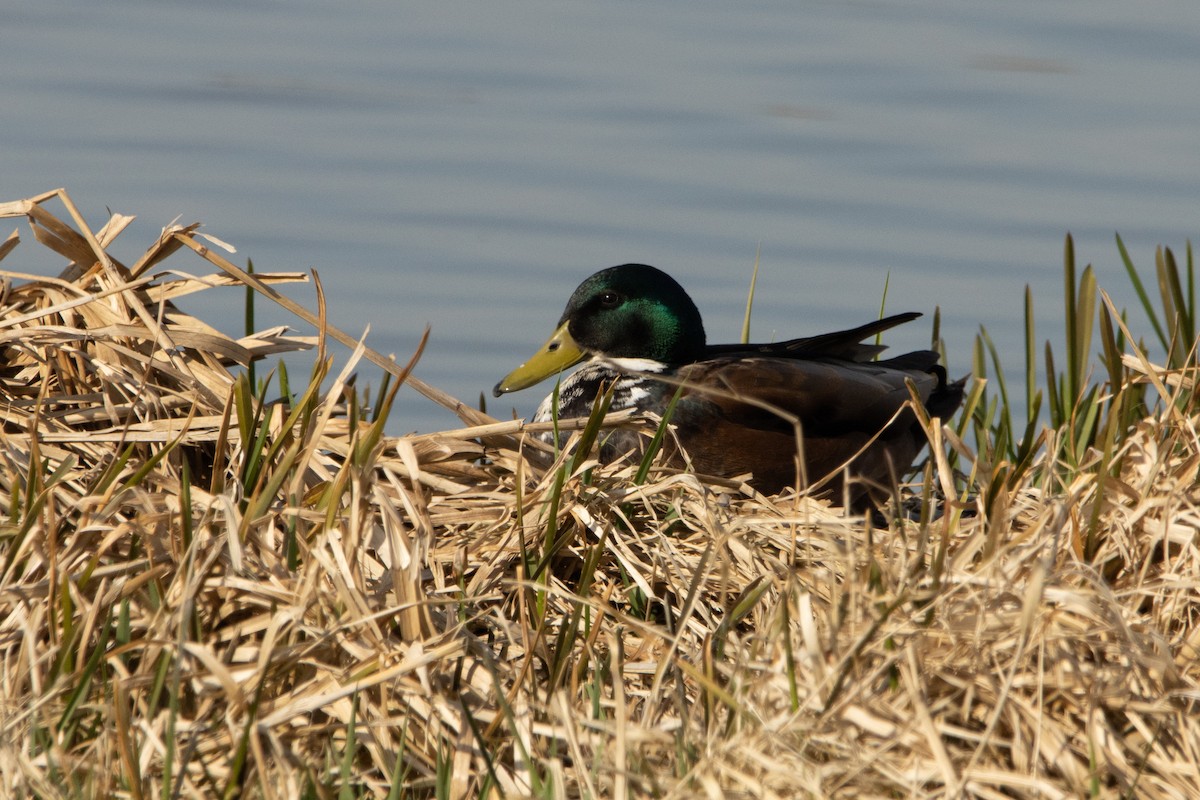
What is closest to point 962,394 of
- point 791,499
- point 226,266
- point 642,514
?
point 791,499

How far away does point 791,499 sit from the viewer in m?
3.38

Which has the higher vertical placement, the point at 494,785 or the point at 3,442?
the point at 3,442

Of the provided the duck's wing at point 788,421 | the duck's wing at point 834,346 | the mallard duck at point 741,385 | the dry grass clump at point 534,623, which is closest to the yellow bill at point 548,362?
the mallard duck at point 741,385

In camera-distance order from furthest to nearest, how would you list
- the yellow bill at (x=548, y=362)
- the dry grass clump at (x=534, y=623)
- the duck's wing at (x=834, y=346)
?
the yellow bill at (x=548, y=362) → the duck's wing at (x=834, y=346) → the dry grass clump at (x=534, y=623)

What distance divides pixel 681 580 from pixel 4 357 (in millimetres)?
1657

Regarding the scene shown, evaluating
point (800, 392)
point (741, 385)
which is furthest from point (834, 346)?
point (741, 385)

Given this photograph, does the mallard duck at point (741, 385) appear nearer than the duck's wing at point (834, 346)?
Yes

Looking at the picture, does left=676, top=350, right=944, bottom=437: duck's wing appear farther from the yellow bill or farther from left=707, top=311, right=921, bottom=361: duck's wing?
the yellow bill

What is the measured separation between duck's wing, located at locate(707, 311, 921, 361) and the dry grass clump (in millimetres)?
1567

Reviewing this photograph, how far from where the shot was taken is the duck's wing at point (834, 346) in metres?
4.85

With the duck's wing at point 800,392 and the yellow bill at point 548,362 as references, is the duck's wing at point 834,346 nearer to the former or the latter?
the duck's wing at point 800,392

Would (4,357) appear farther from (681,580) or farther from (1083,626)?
(1083,626)

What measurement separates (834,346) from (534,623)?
7.94ft

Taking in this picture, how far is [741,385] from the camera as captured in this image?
4504 mm
